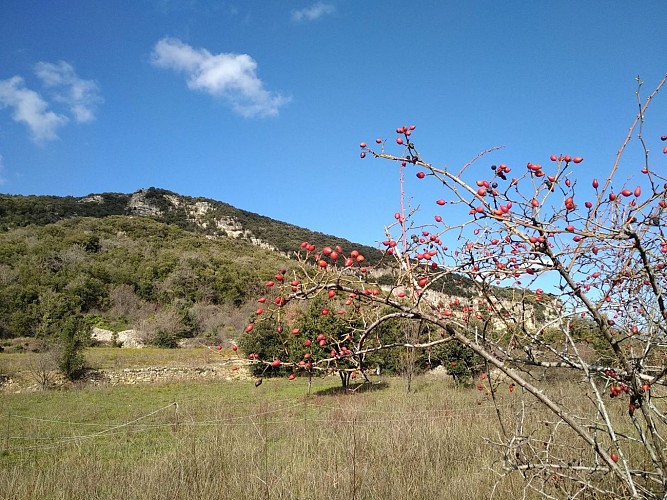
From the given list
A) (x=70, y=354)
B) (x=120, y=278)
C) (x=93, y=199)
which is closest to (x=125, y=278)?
(x=120, y=278)

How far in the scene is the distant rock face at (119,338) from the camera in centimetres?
2873

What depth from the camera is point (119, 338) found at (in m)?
29.2

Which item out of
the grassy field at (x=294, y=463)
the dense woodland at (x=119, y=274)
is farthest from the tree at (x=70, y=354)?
the grassy field at (x=294, y=463)

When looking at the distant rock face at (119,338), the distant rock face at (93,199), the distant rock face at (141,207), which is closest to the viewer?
the distant rock face at (119,338)

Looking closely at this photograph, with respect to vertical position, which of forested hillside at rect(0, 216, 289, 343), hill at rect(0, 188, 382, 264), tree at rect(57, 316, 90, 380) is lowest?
tree at rect(57, 316, 90, 380)

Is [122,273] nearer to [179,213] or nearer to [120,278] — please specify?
[120,278]

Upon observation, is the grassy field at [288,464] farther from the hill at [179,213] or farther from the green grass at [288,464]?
the hill at [179,213]

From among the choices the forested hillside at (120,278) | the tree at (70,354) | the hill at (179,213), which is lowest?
the tree at (70,354)

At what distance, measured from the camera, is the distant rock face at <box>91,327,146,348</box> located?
1131 inches

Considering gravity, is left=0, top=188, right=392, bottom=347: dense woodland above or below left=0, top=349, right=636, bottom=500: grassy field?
above

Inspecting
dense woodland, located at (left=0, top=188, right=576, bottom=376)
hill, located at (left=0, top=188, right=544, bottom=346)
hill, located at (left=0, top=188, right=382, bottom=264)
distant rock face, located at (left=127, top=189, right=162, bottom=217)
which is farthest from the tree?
distant rock face, located at (left=127, top=189, right=162, bottom=217)

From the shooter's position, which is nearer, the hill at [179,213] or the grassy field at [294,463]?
the grassy field at [294,463]

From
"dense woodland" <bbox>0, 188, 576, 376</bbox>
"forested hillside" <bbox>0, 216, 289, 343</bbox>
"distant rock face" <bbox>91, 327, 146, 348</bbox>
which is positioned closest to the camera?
"distant rock face" <bbox>91, 327, 146, 348</bbox>

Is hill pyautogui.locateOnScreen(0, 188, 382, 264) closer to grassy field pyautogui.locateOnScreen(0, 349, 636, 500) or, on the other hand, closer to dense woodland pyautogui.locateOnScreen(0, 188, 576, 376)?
dense woodland pyautogui.locateOnScreen(0, 188, 576, 376)
